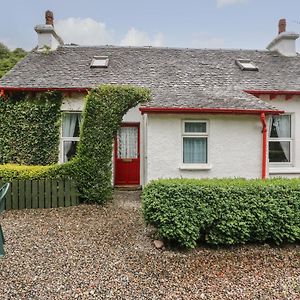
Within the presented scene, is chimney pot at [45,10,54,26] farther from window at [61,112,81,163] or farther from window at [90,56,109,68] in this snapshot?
window at [61,112,81,163]

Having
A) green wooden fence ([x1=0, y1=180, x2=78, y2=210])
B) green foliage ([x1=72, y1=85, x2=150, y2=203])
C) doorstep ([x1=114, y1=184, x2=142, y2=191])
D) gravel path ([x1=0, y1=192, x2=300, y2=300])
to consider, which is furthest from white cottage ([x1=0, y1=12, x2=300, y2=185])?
gravel path ([x1=0, y1=192, x2=300, y2=300])

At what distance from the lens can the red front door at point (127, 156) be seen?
1135 centimetres

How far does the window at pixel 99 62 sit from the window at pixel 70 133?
259 cm

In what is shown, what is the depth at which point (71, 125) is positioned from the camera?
11.3 m

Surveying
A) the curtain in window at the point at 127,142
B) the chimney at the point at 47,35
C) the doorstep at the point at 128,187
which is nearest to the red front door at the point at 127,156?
the curtain in window at the point at 127,142

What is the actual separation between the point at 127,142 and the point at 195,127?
10.1 feet

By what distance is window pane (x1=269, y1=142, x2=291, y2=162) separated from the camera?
11.3 metres

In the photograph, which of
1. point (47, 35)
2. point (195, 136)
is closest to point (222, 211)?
point (195, 136)

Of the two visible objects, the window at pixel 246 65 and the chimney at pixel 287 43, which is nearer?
the window at pixel 246 65

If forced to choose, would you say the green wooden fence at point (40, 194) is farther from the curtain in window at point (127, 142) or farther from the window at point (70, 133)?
the curtain in window at point (127, 142)

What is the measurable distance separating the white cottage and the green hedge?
3799 millimetres

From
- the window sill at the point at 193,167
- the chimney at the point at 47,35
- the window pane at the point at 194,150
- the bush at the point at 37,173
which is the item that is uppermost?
the chimney at the point at 47,35

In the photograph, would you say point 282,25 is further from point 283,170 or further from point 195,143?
point 195,143

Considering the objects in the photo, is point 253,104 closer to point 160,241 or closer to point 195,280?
point 160,241
